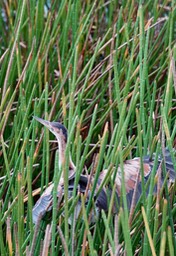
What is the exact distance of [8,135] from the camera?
10.2ft

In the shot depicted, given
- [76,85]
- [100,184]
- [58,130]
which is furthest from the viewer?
[76,85]

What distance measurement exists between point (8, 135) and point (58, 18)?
0.62 meters

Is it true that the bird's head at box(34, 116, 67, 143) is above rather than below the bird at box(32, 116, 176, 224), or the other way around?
above

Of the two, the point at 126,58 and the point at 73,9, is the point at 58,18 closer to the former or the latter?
the point at 73,9

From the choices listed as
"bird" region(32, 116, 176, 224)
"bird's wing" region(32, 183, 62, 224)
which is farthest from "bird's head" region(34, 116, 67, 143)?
"bird's wing" region(32, 183, 62, 224)

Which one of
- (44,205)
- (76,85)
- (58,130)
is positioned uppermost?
(76,85)

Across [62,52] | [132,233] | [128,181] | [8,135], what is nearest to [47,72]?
[62,52]

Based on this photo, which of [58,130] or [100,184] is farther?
[58,130]

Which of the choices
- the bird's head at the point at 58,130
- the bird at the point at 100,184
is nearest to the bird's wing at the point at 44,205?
the bird at the point at 100,184

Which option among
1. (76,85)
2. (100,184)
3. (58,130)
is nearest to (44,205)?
(100,184)

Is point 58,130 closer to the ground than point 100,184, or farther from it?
farther from it

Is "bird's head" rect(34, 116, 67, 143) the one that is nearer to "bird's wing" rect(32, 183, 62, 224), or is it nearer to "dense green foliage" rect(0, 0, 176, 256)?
"dense green foliage" rect(0, 0, 176, 256)

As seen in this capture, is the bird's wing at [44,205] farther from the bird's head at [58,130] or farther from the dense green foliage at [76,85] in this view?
the bird's head at [58,130]

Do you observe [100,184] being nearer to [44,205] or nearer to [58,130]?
[44,205]
